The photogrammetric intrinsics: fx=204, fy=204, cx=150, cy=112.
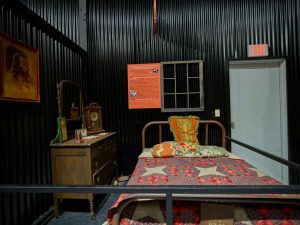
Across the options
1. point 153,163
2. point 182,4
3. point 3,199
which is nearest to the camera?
point 3,199

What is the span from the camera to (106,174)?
2814 millimetres

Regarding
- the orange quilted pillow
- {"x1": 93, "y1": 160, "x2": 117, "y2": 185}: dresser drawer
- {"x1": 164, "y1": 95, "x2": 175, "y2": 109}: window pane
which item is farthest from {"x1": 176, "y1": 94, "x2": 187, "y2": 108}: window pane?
{"x1": 93, "y1": 160, "x2": 117, "y2": 185}: dresser drawer

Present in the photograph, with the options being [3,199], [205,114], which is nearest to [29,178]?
[3,199]

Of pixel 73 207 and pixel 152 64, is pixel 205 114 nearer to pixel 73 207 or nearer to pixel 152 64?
pixel 152 64

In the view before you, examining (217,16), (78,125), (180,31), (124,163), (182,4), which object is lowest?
(124,163)

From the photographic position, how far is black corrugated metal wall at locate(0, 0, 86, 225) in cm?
180

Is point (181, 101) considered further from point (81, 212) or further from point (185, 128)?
point (81, 212)

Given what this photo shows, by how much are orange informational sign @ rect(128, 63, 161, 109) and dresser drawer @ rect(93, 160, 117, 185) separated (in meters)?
0.97

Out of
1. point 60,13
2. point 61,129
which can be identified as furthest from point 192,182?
point 60,13

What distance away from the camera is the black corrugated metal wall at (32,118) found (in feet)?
5.92

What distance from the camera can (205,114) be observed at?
331 cm

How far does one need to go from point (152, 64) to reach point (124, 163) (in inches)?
68.3

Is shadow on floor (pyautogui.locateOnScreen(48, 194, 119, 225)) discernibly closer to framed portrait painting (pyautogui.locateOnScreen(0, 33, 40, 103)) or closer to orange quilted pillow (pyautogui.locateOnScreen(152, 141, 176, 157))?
orange quilted pillow (pyautogui.locateOnScreen(152, 141, 176, 157))

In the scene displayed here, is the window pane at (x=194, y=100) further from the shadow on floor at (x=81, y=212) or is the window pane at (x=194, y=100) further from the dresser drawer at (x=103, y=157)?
the shadow on floor at (x=81, y=212)
